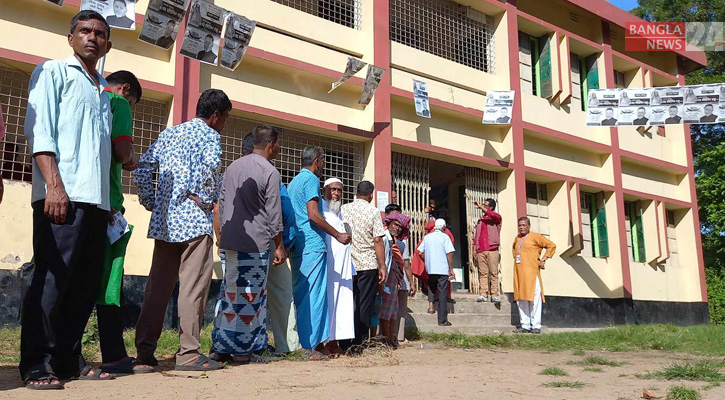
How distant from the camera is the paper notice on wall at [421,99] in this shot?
33.1 ft

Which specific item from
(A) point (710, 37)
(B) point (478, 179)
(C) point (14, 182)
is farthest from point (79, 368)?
(A) point (710, 37)

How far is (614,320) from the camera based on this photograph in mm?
12953

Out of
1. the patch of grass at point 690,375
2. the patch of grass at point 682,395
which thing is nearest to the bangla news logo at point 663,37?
the patch of grass at point 690,375

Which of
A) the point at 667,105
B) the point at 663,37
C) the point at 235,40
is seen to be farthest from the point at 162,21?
the point at 663,37

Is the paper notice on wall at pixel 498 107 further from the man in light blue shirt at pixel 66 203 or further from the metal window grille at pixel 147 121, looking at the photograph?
the man in light blue shirt at pixel 66 203

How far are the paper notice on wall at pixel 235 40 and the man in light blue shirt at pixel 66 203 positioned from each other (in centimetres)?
436

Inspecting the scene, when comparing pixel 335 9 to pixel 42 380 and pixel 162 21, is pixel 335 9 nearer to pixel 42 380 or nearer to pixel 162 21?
pixel 162 21

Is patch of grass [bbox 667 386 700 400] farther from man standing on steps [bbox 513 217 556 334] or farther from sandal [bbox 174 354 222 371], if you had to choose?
man standing on steps [bbox 513 217 556 334]

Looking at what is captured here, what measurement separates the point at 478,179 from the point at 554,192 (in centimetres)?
217

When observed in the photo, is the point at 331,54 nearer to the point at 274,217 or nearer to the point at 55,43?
the point at 55,43

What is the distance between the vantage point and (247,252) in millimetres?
4430

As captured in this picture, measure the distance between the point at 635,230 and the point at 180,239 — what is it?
13.1 metres

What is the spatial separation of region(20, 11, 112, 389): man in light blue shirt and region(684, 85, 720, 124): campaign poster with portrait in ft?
34.3

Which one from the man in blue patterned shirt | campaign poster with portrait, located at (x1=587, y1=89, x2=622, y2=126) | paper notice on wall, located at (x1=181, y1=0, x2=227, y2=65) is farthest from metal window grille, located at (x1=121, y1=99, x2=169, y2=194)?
campaign poster with portrait, located at (x1=587, y1=89, x2=622, y2=126)
